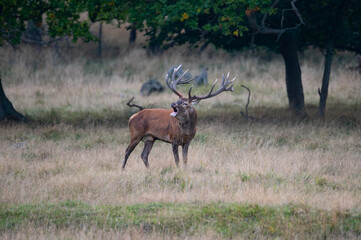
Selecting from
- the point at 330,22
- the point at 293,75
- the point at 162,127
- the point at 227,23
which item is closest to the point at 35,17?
the point at 227,23

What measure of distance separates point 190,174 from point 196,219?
2.12 meters

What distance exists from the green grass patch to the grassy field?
14 mm

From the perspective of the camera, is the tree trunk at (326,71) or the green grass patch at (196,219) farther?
the tree trunk at (326,71)

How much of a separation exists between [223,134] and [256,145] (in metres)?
1.25

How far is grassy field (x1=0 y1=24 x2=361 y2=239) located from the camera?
21.8 ft

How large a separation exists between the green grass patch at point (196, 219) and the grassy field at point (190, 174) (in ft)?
0.05

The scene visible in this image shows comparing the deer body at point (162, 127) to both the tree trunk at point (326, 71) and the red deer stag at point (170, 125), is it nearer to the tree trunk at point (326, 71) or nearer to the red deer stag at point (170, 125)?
the red deer stag at point (170, 125)

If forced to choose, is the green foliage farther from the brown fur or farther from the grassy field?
the brown fur

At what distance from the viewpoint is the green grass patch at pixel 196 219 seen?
258 inches

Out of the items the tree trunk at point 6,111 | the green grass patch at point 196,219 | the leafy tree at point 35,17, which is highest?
the leafy tree at point 35,17

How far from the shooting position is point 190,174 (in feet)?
29.2

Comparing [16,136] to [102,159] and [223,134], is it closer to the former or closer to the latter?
[102,159]

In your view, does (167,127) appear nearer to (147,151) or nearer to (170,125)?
(170,125)

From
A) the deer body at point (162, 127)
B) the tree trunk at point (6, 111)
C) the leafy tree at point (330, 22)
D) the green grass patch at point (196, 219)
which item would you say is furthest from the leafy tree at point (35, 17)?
the green grass patch at point (196, 219)
